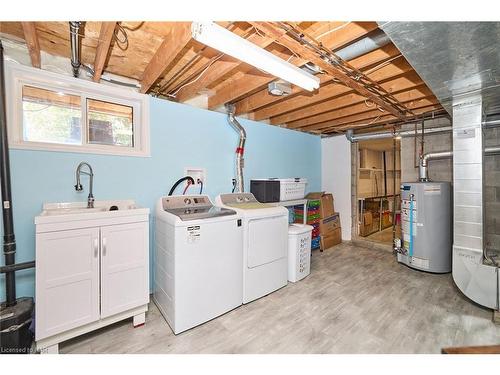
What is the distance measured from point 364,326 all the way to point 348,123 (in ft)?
11.2

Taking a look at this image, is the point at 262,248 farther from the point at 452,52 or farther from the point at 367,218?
the point at 367,218

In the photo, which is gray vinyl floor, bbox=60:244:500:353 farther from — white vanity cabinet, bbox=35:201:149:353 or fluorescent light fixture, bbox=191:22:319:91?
fluorescent light fixture, bbox=191:22:319:91

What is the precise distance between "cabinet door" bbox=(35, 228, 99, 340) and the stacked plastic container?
3.21m

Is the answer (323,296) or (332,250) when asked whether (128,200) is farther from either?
(332,250)

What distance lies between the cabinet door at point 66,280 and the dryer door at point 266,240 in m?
1.45

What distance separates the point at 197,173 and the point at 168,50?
5.02ft

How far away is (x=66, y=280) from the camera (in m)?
1.69

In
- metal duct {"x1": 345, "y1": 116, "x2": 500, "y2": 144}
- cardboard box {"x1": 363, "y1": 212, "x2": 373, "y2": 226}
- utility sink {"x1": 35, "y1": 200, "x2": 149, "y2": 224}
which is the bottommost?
cardboard box {"x1": 363, "y1": 212, "x2": 373, "y2": 226}

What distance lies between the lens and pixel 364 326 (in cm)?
202

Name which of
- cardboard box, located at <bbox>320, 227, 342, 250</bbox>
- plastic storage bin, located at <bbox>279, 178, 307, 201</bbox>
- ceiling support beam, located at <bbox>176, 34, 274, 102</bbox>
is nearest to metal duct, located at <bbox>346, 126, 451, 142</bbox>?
plastic storage bin, located at <bbox>279, 178, 307, 201</bbox>

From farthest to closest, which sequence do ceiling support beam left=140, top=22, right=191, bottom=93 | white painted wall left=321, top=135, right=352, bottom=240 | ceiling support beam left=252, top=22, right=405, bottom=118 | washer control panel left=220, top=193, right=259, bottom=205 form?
white painted wall left=321, top=135, right=352, bottom=240 < washer control panel left=220, top=193, right=259, bottom=205 < ceiling support beam left=140, top=22, right=191, bottom=93 < ceiling support beam left=252, top=22, right=405, bottom=118

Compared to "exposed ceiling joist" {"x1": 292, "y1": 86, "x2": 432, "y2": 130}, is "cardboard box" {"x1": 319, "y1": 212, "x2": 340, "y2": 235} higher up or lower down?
lower down

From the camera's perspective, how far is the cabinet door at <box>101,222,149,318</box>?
6.06ft
